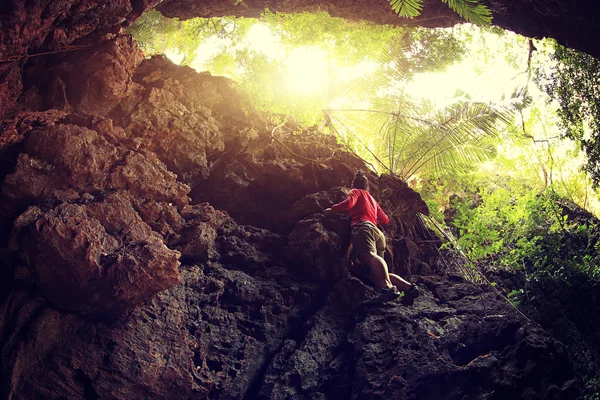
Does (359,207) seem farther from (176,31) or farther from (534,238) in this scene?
(176,31)

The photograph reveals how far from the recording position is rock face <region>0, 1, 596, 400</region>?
4.00 meters

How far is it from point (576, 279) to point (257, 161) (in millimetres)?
4856

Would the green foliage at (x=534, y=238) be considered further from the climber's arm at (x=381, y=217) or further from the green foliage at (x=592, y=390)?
the green foliage at (x=592, y=390)

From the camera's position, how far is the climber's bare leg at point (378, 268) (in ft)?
17.8

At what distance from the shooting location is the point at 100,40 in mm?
5766

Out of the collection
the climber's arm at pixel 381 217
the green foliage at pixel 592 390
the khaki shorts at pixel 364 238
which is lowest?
the green foliage at pixel 592 390

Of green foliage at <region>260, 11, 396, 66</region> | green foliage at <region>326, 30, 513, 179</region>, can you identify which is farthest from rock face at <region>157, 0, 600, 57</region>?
green foliage at <region>326, 30, 513, 179</region>

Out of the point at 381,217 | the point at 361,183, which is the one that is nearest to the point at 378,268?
the point at 381,217

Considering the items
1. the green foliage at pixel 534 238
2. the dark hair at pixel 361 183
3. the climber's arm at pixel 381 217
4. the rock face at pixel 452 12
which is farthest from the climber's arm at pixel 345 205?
the rock face at pixel 452 12

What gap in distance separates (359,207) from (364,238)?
512mm

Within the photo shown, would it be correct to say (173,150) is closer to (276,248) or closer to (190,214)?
(190,214)

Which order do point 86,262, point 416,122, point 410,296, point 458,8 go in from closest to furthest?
point 458,8 → point 86,262 → point 410,296 → point 416,122

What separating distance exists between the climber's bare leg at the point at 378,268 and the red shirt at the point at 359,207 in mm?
506

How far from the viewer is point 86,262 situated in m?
4.04
